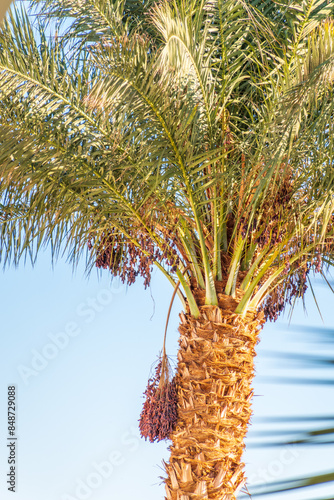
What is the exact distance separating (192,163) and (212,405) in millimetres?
2054

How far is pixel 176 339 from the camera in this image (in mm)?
5461

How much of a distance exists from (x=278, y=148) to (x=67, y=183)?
1.84m

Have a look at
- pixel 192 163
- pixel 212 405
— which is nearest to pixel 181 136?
pixel 192 163

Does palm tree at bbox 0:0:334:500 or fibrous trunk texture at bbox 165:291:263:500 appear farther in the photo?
fibrous trunk texture at bbox 165:291:263:500

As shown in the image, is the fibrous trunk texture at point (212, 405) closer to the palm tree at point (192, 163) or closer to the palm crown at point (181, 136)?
the palm tree at point (192, 163)

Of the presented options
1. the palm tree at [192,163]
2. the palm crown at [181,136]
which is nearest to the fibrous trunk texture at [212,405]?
the palm tree at [192,163]

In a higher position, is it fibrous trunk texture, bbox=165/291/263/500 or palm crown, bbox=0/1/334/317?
palm crown, bbox=0/1/334/317

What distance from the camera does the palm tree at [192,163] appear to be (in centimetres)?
402

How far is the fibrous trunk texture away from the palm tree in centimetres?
1

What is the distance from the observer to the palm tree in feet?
13.2

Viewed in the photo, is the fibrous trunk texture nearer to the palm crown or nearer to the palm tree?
the palm tree

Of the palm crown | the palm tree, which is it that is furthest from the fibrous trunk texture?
the palm crown

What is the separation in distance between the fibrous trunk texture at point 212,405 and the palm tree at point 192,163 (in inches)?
0.5

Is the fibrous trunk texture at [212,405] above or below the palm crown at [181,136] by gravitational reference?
below
